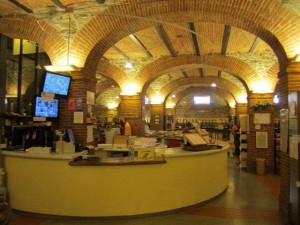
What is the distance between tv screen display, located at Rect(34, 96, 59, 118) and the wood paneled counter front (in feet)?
3.26

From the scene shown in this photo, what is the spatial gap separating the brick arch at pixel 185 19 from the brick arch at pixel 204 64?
4126mm

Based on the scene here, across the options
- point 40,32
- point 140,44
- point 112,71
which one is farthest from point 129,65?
point 40,32

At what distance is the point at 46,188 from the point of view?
4754mm

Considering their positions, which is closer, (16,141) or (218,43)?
(16,141)

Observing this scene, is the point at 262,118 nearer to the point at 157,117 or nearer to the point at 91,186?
the point at 91,186

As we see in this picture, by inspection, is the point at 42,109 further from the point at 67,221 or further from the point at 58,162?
the point at 67,221

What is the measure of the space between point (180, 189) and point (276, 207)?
1927 mm

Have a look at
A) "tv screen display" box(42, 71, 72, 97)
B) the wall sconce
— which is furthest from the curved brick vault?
the wall sconce

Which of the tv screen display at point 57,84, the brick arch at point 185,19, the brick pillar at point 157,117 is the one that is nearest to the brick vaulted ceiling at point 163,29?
the brick arch at point 185,19

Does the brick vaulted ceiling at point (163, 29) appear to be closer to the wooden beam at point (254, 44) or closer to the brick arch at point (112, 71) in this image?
the wooden beam at point (254, 44)

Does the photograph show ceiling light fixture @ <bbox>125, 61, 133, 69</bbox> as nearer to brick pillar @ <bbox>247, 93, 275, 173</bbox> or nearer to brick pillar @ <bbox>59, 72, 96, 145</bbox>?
brick pillar @ <bbox>59, 72, 96, 145</bbox>

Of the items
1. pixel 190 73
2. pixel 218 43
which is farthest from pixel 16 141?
pixel 190 73

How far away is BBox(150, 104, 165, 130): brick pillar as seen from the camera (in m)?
16.1

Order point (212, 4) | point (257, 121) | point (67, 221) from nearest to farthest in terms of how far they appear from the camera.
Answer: point (67, 221) → point (212, 4) → point (257, 121)
